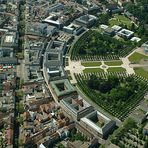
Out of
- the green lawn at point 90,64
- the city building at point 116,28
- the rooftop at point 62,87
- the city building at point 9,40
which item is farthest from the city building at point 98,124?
the city building at point 116,28

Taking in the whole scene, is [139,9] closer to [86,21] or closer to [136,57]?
[86,21]

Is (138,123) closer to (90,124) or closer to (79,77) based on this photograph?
(90,124)

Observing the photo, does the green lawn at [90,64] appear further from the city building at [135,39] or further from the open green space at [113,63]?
the city building at [135,39]

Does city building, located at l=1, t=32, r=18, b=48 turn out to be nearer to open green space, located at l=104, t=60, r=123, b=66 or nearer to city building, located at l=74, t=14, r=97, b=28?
city building, located at l=74, t=14, r=97, b=28

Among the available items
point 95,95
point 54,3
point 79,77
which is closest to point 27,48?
point 79,77

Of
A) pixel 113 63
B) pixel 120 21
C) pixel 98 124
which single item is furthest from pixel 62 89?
pixel 120 21
